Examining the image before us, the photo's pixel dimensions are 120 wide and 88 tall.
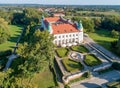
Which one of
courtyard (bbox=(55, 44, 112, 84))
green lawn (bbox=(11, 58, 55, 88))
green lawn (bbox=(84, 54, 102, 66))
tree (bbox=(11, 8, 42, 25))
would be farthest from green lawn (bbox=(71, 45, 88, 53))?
tree (bbox=(11, 8, 42, 25))

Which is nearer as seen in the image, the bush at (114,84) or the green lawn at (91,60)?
the bush at (114,84)

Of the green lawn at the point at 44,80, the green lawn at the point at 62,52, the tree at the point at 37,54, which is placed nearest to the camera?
the tree at the point at 37,54

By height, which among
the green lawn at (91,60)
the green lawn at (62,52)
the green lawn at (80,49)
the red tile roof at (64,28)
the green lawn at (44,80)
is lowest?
the green lawn at (44,80)

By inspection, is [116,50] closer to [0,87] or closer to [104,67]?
[104,67]

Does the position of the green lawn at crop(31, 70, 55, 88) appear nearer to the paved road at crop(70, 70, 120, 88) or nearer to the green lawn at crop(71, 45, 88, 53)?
the paved road at crop(70, 70, 120, 88)

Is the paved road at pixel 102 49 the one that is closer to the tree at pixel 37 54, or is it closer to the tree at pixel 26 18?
the tree at pixel 37 54

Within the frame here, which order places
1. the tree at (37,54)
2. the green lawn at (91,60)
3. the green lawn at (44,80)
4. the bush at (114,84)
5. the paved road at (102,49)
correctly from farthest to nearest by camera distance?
the paved road at (102,49) < the green lawn at (91,60) < the green lawn at (44,80) < the tree at (37,54) < the bush at (114,84)

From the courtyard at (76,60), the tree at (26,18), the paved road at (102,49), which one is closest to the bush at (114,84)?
the courtyard at (76,60)
